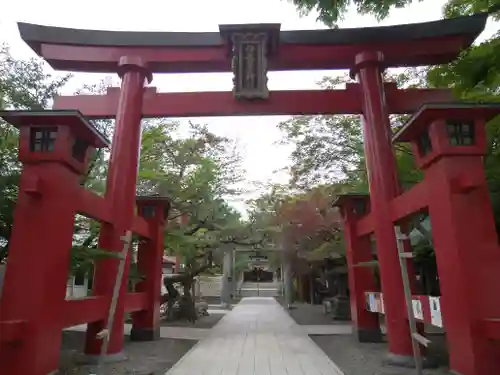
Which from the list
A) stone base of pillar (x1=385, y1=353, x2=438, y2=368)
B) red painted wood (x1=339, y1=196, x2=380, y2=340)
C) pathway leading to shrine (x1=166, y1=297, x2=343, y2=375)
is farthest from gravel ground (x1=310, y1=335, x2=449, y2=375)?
red painted wood (x1=339, y1=196, x2=380, y2=340)

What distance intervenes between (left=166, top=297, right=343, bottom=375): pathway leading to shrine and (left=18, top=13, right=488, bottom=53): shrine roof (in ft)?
21.0

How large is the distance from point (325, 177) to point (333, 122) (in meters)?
2.14

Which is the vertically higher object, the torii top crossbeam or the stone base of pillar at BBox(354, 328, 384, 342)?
the torii top crossbeam

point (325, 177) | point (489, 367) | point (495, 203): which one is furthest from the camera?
point (325, 177)

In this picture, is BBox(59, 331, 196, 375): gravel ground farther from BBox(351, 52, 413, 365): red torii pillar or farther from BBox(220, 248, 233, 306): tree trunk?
BBox(220, 248, 233, 306): tree trunk

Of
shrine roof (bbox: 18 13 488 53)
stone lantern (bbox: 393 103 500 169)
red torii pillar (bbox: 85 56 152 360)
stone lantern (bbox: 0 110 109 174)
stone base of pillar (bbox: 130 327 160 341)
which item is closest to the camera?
stone lantern (bbox: 393 103 500 169)

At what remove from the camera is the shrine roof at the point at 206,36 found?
797cm

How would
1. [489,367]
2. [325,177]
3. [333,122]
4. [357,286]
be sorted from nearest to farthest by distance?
[489,367]
[357,286]
[333,122]
[325,177]

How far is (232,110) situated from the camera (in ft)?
26.7

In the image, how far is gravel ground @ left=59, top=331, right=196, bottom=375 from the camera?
6055 millimetres

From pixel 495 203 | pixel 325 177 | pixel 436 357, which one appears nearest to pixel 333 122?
pixel 325 177

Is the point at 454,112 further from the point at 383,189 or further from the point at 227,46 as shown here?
the point at 227,46

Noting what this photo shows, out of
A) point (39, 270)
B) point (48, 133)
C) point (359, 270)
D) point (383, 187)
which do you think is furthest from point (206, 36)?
point (359, 270)

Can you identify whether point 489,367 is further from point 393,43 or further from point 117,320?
point 393,43
